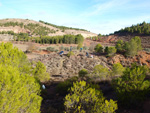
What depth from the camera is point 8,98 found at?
6.01 m

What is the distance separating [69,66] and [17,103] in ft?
81.4

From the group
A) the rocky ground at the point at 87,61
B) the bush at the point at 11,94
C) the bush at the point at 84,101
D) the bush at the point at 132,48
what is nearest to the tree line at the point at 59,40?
the rocky ground at the point at 87,61

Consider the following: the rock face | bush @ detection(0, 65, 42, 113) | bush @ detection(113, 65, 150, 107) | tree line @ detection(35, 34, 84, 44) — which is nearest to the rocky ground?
the rock face

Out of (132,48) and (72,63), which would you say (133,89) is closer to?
(72,63)

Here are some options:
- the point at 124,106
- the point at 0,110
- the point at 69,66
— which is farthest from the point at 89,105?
the point at 69,66

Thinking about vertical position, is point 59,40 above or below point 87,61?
above

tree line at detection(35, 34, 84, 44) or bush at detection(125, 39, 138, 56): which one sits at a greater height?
tree line at detection(35, 34, 84, 44)

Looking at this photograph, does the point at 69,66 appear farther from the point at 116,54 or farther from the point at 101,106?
the point at 101,106

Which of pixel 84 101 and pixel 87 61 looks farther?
pixel 87 61

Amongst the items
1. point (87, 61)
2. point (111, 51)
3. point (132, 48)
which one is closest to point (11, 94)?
point (87, 61)

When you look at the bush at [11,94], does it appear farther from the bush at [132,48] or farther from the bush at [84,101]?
the bush at [132,48]

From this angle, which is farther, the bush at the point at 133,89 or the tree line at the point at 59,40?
the tree line at the point at 59,40

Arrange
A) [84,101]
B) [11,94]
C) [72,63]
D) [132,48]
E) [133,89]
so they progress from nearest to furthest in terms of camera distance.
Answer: [11,94] → [84,101] → [133,89] → [72,63] → [132,48]

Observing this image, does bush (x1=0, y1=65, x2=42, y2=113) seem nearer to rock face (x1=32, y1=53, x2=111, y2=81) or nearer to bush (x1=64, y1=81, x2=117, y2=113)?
bush (x1=64, y1=81, x2=117, y2=113)
